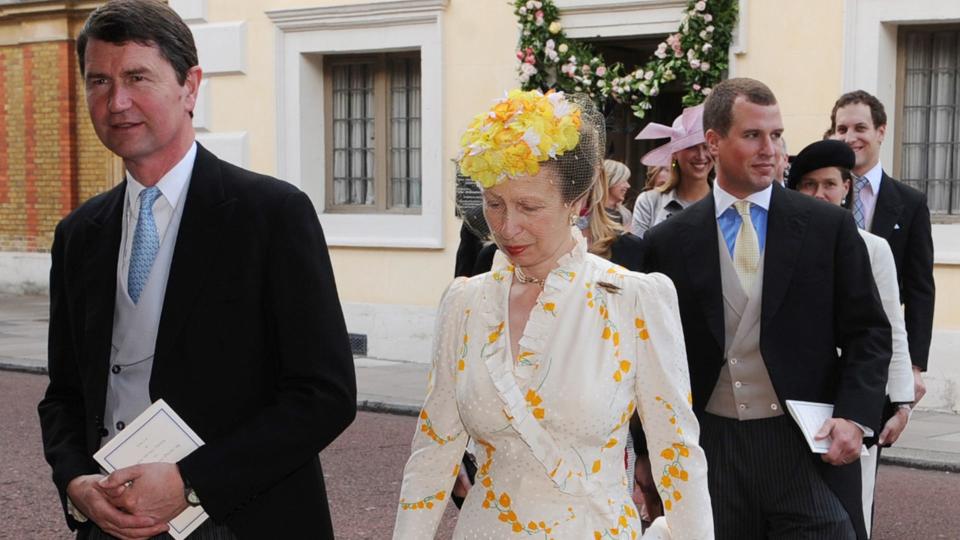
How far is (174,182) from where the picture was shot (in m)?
2.93

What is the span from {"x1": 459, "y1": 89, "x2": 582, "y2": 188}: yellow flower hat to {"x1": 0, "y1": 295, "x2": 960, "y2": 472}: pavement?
6541 millimetres

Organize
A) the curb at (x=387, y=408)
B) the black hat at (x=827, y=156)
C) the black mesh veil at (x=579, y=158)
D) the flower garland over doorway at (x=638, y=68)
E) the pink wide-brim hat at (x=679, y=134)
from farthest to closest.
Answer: the flower garland over doorway at (x=638, y=68), the curb at (x=387, y=408), the pink wide-brim hat at (x=679, y=134), the black hat at (x=827, y=156), the black mesh veil at (x=579, y=158)

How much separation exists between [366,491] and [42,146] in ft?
44.0

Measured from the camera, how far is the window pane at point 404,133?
1405 centimetres

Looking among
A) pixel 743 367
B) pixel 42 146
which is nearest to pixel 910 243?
pixel 743 367

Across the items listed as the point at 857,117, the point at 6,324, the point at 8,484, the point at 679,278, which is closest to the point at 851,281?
the point at 679,278

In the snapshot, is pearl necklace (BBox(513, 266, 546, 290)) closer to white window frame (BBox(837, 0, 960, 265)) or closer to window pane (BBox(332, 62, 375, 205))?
white window frame (BBox(837, 0, 960, 265))

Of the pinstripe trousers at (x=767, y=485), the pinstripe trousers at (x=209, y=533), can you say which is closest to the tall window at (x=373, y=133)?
the pinstripe trousers at (x=767, y=485)

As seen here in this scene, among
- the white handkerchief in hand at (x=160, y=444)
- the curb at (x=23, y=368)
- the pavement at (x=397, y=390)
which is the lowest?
the curb at (x=23, y=368)

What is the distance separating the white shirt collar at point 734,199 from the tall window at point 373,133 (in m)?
9.73

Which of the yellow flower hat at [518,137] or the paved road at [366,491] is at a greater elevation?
the yellow flower hat at [518,137]

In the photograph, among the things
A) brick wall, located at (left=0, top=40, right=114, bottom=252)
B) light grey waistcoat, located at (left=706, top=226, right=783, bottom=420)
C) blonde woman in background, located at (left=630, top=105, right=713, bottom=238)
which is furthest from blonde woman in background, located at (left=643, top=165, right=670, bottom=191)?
brick wall, located at (left=0, top=40, right=114, bottom=252)

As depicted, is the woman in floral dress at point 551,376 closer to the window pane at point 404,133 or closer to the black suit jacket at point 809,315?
the black suit jacket at point 809,315

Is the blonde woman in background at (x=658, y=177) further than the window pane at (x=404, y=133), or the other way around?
→ the window pane at (x=404, y=133)
